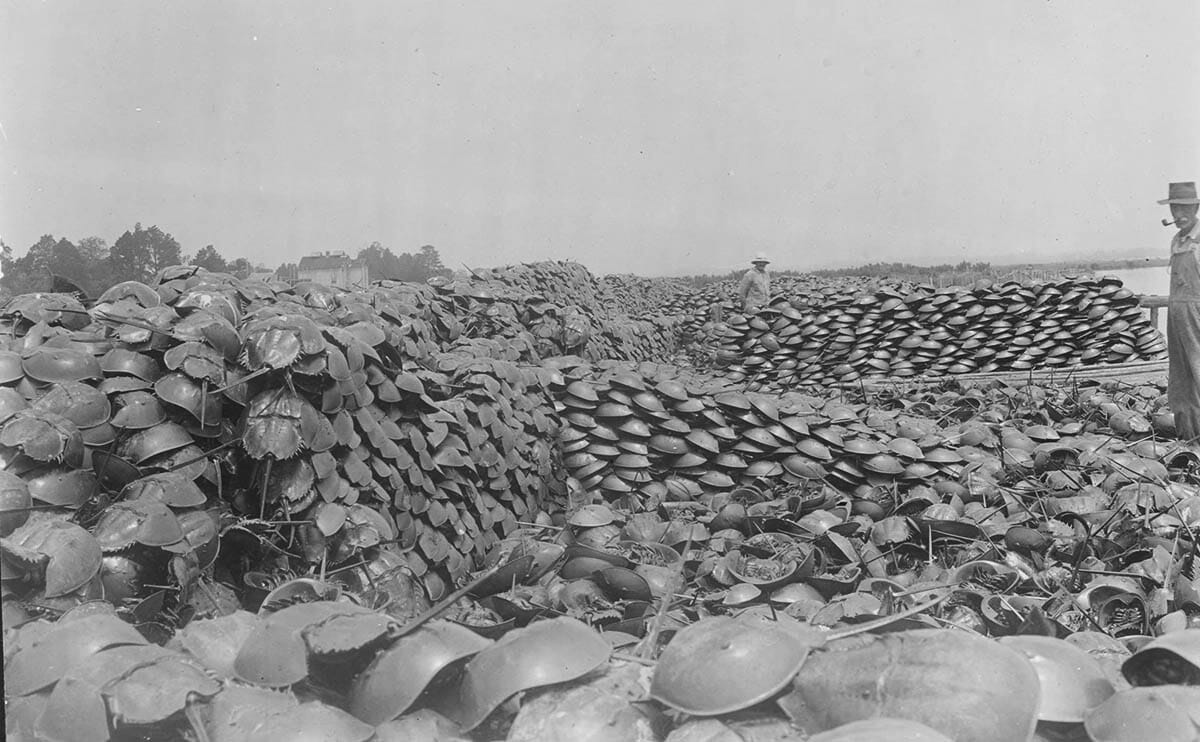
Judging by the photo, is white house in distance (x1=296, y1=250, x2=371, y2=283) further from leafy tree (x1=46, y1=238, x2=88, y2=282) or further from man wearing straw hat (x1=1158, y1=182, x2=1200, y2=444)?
man wearing straw hat (x1=1158, y1=182, x2=1200, y2=444)

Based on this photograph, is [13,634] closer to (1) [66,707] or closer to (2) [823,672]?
(1) [66,707]

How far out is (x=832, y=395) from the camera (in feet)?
27.7

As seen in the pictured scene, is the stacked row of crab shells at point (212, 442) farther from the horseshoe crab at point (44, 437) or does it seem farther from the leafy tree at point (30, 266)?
the leafy tree at point (30, 266)

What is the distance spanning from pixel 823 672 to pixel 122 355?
244cm

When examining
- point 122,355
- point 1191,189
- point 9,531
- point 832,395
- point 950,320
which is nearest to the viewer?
point 9,531

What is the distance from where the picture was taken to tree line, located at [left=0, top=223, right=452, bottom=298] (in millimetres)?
2148

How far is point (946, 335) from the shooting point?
9.92 m

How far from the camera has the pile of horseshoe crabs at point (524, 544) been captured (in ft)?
3.57

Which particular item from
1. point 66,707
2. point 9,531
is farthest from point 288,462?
point 66,707

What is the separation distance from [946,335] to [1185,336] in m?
3.90

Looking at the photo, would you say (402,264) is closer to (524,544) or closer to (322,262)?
(322,262)

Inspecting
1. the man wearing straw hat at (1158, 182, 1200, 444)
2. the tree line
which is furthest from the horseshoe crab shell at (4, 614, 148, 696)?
the man wearing straw hat at (1158, 182, 1200, 444)

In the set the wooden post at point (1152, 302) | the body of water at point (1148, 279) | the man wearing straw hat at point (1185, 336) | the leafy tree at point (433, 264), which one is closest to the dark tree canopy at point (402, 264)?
the leafy tree at point (433, 264)

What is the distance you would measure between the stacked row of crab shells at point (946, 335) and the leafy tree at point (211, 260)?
6.20 metres
